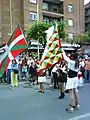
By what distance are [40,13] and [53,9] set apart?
19.9 ft

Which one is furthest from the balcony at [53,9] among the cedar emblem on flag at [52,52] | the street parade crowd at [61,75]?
the cedar emblem on flag at [52,52]

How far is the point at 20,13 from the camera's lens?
43594mm

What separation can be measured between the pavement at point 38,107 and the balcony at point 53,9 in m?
34.7

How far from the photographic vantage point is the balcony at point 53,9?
47.7 metres

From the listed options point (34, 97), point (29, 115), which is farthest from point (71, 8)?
point (29, 115)

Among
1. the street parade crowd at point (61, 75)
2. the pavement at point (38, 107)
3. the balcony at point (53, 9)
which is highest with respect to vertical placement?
the balcony at point (53, 9)

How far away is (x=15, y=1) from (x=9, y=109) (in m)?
34.9

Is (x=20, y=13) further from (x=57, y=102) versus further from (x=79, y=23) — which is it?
(x=57, y=102)

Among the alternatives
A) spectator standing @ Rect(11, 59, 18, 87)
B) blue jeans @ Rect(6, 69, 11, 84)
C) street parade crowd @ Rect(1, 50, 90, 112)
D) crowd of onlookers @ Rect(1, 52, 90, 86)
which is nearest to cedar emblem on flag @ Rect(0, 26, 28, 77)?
street parade crowd @ Rect(1, 50, 90, 112)

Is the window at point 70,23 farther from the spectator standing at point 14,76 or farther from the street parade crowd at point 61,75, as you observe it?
the spectator standing at point 14,76

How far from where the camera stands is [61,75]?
12320 millimetres

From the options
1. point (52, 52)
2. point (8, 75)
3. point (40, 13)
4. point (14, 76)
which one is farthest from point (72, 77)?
point (40, 13)

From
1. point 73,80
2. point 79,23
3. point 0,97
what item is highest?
point 79,23

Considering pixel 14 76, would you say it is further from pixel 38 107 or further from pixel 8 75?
pixel 38 107
